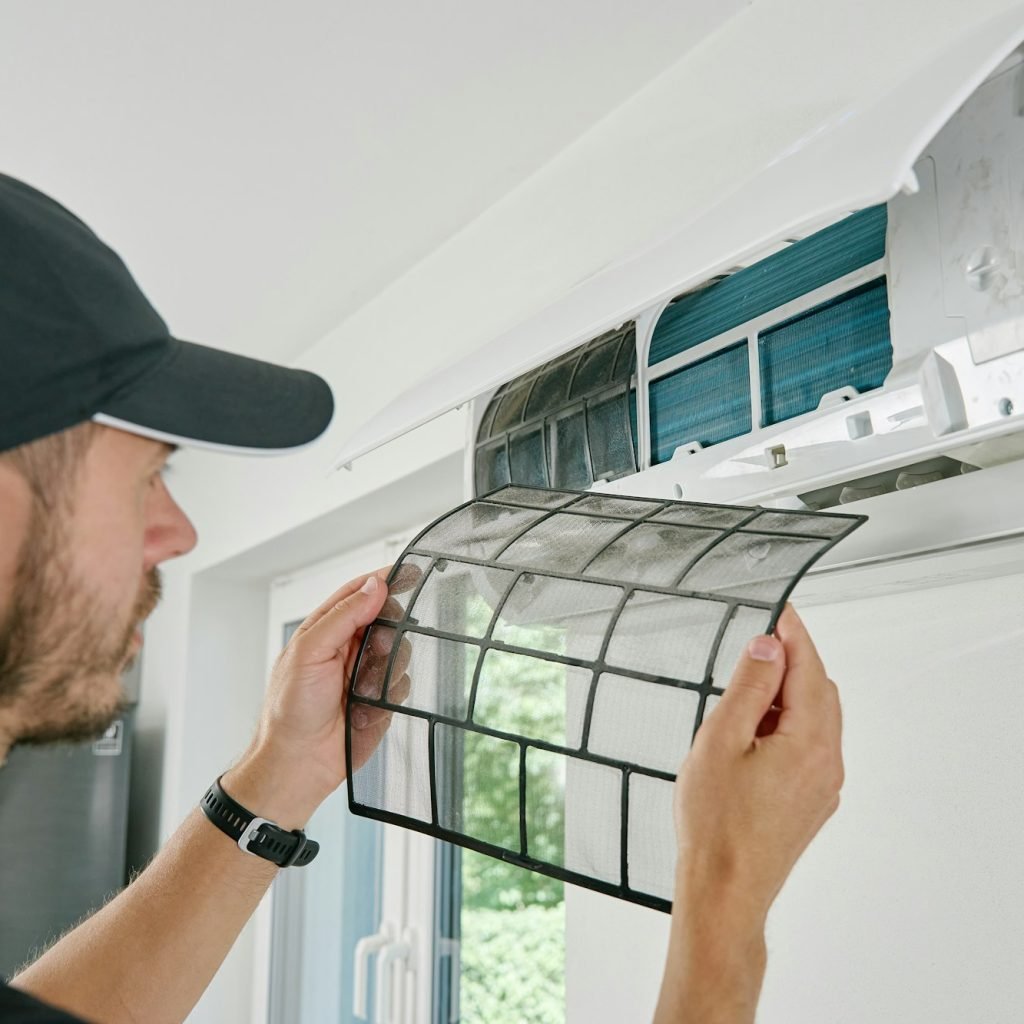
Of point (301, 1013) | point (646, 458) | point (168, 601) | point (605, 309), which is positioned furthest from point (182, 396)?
point (168, 601)

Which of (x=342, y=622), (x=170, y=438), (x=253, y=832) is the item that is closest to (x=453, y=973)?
(x=253, y=832)

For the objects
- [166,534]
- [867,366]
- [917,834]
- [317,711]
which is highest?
[867,366]

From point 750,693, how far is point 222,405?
16.8 inches

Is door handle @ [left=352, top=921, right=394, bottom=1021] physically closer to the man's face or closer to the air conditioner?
the air conditioner

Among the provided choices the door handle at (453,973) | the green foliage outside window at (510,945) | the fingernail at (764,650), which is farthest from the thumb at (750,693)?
the door handle at (453,973)

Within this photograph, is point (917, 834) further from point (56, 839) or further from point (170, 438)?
point (56, 839)

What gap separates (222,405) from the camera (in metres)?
0.77

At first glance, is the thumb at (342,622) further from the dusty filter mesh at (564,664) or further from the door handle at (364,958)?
the door handle at (364,958)

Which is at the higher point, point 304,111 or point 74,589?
point 304,111

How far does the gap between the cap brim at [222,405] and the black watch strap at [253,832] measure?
1.16 feet

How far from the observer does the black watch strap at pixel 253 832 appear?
94 cm

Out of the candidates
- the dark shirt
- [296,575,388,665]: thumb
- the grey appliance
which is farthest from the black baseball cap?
the grey appliance

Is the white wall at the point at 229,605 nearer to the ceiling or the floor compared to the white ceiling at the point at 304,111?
nearer to the floor

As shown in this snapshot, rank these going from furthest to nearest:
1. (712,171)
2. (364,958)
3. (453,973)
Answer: (364,958) → (453,973) → (712,171)
